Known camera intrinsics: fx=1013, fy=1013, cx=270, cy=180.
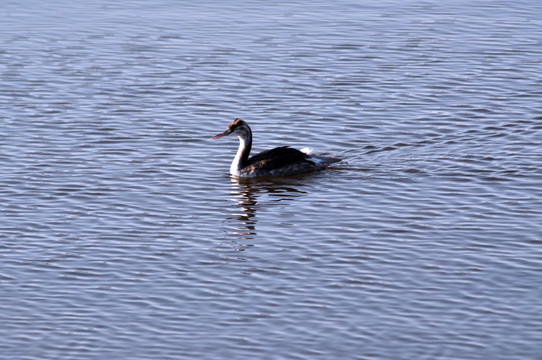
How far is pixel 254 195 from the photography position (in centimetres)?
1678

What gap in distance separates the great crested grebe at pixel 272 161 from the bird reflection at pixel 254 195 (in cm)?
15

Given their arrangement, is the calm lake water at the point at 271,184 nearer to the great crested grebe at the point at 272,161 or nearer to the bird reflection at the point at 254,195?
the bird reflection at the point at 254,195

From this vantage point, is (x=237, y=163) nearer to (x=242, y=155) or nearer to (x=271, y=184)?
(x=242, y=155)

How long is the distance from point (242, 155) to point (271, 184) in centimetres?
74

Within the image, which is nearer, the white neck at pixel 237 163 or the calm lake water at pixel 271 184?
the calm lake water at pixel 271 184

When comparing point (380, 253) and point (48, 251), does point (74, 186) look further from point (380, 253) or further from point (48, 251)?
point (380, 253)

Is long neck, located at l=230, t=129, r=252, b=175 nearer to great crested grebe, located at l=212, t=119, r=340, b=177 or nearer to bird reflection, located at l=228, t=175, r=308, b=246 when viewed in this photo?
great crested grebe, located at l=212, t=119, r=340, b=177

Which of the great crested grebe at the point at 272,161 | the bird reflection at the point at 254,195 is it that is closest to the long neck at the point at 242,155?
the great crested grebe at the point at 272,161

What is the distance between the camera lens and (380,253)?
1326 centimetres

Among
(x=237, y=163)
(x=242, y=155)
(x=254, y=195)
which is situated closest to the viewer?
(x=254, y=195)

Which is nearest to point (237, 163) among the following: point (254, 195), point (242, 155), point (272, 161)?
point (242, 155)

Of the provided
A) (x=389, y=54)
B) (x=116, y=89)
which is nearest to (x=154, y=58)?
(x=116, y=89)

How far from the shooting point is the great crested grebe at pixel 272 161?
682 inches

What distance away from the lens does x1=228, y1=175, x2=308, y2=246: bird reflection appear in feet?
48.7
